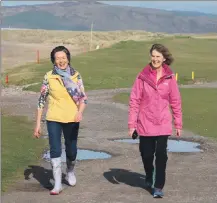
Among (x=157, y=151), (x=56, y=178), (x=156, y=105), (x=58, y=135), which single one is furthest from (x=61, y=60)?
(x=157, y=151)

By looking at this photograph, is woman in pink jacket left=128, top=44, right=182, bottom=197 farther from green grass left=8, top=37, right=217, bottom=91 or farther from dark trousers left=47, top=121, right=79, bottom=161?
green grass left=8, top=37, right=217, bottom=91

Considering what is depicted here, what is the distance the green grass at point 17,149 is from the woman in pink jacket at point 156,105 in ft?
7.86

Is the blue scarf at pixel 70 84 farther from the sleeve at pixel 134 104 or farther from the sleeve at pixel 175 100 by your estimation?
the sleeve at pixel 175 100

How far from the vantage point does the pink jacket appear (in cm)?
848

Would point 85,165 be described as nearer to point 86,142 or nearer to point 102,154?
point 102,154

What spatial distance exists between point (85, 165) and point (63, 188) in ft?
6.84

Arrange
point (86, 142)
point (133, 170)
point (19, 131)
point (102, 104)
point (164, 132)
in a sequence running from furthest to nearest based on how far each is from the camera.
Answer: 1. point (102, 104)
2. point (19, 131)
3. point (86, 142)
4. point (133, 170)
5. point (164, 132)

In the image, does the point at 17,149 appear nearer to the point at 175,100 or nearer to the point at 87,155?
the point at 87,155

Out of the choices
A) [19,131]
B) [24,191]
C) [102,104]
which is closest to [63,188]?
[24,191]

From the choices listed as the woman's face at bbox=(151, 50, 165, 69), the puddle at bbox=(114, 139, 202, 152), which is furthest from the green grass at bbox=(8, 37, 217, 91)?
the woman's face at bbox=(151, 50, 165, 69)

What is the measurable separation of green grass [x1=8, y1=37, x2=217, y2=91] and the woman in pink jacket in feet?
73.3

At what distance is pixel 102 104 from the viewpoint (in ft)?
77.7

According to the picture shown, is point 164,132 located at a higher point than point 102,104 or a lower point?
higher

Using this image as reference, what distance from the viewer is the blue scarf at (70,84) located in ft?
29.0
